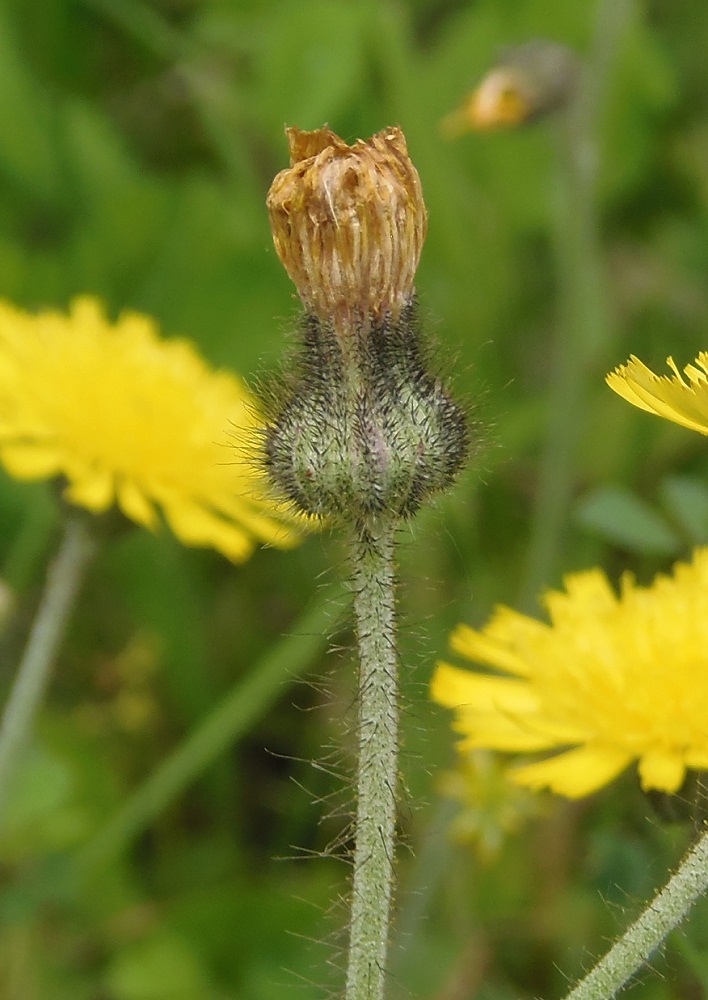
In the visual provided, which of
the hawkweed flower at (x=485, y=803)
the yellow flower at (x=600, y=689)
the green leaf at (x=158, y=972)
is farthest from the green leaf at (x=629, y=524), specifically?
the green leaf at (x=158, y=972)

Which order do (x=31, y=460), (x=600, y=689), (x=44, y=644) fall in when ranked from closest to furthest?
(x=600, y=689) < (x=44, y=644) < (x=31, y=460)

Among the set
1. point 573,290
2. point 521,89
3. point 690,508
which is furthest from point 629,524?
point 521,89

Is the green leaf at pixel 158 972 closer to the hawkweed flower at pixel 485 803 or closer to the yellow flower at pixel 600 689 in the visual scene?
the hawkweed flower at pixel 485 803

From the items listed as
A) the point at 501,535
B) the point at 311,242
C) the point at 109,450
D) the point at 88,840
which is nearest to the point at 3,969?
the point at 88,840

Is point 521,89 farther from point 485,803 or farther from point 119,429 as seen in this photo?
point 485,803

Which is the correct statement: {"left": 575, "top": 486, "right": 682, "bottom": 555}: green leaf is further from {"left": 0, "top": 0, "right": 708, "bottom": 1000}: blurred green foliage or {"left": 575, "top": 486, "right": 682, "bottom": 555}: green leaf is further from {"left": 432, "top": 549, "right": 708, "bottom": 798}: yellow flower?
{"left": 432, "top": 549, "right": 708, "bottom": 798}: yellow flower

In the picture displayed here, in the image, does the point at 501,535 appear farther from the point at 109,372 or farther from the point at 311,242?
the point at 311,242
